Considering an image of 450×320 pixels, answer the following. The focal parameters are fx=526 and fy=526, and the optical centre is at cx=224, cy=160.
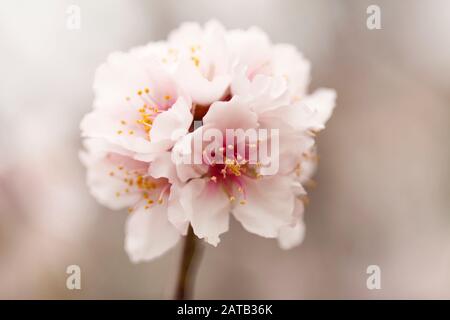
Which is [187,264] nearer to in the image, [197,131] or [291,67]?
[197,131]

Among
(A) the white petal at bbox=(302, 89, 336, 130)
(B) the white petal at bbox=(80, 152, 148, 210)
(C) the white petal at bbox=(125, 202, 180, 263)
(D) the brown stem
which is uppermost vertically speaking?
(A) the white petal at bbox=(302, 89, 336, 130)

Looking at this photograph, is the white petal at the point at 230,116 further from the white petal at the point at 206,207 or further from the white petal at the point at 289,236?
the white petal at the point at 289,236

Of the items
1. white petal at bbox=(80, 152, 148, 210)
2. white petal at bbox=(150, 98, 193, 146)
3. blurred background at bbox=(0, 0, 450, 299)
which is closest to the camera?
white petal at bbox=(150, 98, 193, 146)

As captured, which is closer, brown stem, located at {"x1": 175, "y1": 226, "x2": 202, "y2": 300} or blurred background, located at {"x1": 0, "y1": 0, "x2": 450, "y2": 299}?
brown stem, located at {"x1": 175, "y1": 226, "x2": 202, "y2": 300}

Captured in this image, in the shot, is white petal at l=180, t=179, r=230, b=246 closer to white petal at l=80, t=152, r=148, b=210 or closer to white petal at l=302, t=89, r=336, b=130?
white petal at l=80, t=152, r=148, b=210

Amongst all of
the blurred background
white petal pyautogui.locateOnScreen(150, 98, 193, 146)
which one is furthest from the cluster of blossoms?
the blurred background
